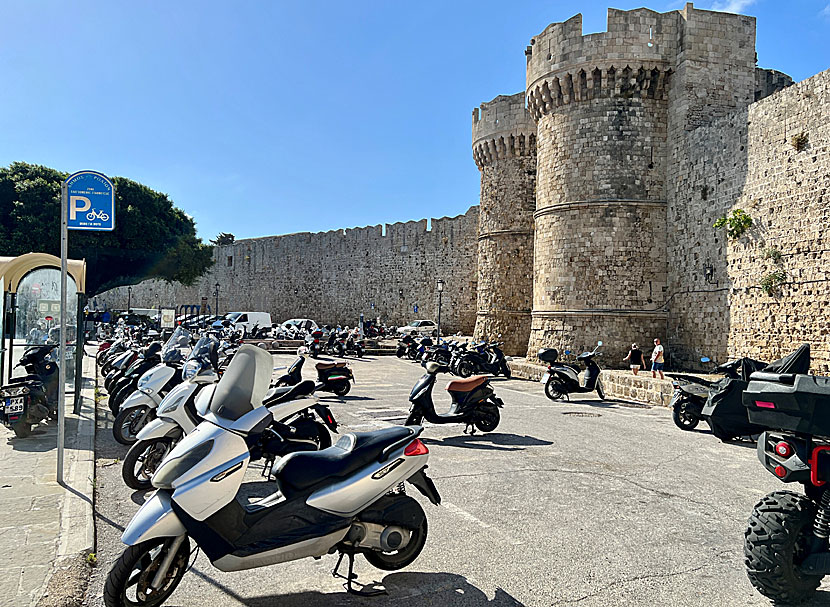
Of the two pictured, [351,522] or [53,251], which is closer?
[351,522]

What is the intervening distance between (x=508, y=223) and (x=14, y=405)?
1720cm

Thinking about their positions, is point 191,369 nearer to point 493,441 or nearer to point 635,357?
point 493,441

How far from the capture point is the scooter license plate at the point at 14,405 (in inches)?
260

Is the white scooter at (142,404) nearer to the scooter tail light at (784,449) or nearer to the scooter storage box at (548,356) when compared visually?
the scooter tail light at (784,449)

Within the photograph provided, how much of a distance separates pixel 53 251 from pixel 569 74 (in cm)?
2387

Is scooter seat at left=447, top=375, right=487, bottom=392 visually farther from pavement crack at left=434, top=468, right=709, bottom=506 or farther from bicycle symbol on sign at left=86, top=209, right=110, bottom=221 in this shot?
bicycle symbol on sign at left=86, top=209, right=110, bottom=221

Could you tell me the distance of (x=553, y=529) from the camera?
426cm

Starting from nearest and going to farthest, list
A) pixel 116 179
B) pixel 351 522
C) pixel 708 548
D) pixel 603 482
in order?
pixel 351 522
pixel 708 548
pixel 603 482
pixel 116 179

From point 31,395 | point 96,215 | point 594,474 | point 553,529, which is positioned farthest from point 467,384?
point 31,395

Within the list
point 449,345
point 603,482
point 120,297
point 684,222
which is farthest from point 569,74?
point 120,297

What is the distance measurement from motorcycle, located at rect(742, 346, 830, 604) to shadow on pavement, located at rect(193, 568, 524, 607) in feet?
3.89

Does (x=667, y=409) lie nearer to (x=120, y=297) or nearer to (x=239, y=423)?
(x=239, y=423)

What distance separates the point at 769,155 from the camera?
42.0ft

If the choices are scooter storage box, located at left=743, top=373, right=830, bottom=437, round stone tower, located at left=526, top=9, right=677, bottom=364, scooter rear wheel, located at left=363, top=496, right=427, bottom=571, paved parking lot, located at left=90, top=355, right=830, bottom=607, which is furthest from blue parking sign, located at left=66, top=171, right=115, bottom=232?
round stone tower, located at left=526, top=9, right=677, bottom=364
